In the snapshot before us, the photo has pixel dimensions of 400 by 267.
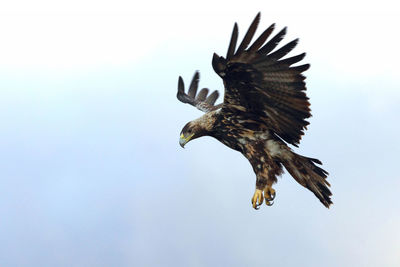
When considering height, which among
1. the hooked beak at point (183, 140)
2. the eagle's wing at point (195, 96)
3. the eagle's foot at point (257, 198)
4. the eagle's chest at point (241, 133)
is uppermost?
the eagle's wing at point (195, 96)

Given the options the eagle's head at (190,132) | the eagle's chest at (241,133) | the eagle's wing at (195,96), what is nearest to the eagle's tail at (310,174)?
the eagle's chest at (241,133)

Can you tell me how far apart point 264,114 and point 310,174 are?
5.15 feet

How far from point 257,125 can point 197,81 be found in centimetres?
573

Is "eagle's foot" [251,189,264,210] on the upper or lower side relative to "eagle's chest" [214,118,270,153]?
lower

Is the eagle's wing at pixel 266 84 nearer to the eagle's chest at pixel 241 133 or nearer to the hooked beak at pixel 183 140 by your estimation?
the eagle's chest at pixel 241 133

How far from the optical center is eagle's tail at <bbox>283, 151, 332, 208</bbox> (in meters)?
11.8

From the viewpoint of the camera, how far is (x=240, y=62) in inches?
410

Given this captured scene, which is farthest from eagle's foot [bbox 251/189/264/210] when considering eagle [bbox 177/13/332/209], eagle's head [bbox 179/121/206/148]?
eagle's head [bbox 179/121/206/148]

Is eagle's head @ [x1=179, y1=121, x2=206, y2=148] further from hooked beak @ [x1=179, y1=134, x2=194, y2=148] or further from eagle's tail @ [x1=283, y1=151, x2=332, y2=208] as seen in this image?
eagle's tail @ [x1=283, y1=151, x2=332, y2=208]

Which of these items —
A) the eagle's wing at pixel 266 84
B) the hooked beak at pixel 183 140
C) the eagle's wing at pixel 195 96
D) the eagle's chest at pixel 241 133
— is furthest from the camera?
the eagle's wing at pixel 195 96

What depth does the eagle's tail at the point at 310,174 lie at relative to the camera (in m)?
11.8

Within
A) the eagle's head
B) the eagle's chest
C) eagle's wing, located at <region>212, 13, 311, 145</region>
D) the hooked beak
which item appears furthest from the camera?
the hooked beak

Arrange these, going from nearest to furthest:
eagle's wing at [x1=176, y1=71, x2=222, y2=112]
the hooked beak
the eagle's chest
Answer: the eagle's chest
the hooked beak
eagle's wing at [x1=176, y1=71, x2=222, y2=112]

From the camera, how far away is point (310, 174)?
11867 millimetres
